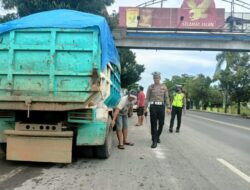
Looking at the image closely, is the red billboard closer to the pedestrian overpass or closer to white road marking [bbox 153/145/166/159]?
the pedestrian overpass

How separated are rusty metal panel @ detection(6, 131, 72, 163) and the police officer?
152 inches

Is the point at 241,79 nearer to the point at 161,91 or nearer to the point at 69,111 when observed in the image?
the point at 161,91

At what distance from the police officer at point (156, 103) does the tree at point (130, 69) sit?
3855 cm

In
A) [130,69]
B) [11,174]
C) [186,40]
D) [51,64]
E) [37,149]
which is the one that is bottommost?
[11,174]

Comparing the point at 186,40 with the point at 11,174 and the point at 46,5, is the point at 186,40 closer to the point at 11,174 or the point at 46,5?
the point at 46,5

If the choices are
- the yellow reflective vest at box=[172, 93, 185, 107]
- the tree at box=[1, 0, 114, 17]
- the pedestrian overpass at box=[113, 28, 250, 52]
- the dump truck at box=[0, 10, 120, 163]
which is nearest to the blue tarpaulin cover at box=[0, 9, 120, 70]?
the dump truck at box=[0, 10, 120, 163]

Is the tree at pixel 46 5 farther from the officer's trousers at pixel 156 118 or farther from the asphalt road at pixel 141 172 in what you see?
the asphalt road at pixel 141 172

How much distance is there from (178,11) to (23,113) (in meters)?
33.9

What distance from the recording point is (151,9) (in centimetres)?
4078

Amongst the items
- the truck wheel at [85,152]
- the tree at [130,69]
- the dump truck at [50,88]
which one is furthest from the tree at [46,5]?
the tree at [130,69]

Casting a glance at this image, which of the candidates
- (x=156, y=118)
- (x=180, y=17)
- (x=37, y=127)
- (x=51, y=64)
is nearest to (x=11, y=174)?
(x=37, y=127)

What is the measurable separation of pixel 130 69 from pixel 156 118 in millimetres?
43114

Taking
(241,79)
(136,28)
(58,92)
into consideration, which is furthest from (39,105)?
(241,79)

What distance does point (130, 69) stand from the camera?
5434 centimetres
